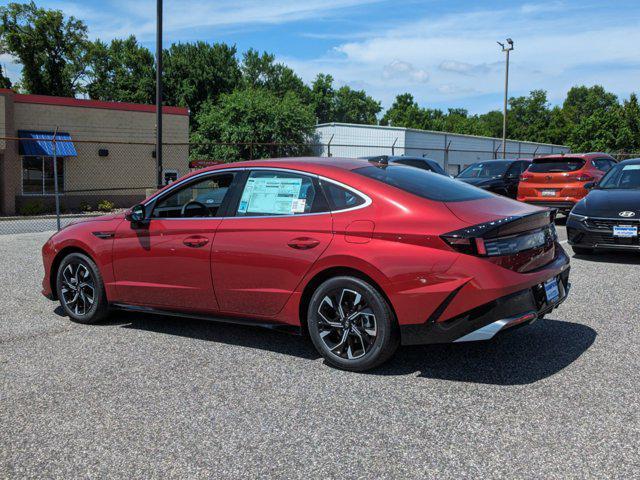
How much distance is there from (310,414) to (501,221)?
1.78 metres

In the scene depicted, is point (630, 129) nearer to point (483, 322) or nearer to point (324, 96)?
point (324, 96)

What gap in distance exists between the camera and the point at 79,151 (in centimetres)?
2516

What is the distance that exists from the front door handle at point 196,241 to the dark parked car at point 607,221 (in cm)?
606

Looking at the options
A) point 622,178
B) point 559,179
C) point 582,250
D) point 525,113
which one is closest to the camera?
point 582,250

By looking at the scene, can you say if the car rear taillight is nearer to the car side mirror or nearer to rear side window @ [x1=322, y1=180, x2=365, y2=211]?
rear side window @ [x1=322, y1=180, x2=365, y2=211]

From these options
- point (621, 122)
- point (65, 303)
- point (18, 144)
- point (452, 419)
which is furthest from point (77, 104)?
point (621, 122)

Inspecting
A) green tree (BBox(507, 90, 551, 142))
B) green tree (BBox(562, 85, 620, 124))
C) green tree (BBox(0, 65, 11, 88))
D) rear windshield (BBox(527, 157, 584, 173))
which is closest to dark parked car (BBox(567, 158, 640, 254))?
rear windshield (BBox(527, 157, 584, 173))

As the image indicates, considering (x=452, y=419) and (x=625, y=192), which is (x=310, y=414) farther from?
(x=625, y=192)

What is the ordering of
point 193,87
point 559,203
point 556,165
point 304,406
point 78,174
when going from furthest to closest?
point 193,87, point 78,174, point 556,165, point 559,203, point 304,406

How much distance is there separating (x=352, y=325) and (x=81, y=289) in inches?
116

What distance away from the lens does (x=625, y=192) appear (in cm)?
928

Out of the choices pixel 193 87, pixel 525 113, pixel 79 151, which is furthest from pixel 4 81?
pixel 525 113

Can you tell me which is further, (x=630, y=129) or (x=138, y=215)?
(x=630, y=129)

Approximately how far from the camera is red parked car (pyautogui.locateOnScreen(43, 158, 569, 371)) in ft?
13.1
